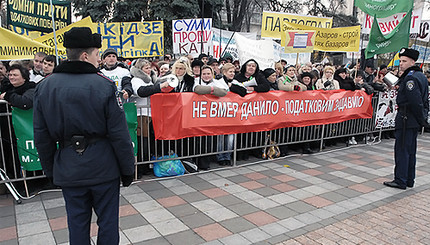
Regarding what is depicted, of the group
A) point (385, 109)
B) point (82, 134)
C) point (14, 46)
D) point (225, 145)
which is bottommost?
point (225, 145)

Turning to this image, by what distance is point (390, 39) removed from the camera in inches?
290

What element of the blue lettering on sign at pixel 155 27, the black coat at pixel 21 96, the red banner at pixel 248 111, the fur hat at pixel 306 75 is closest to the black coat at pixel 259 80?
the red banner at pixel 248 111

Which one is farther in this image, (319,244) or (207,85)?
(207,85)

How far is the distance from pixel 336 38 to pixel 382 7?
65.4 inches

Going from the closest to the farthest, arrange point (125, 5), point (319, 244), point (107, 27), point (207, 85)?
point (319, 244)
point (207, 85)
point (107, 27)
point (125, 5)

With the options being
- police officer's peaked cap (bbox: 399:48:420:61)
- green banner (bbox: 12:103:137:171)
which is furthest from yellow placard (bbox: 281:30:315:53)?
green banner (bbox: 12:103:137:171)

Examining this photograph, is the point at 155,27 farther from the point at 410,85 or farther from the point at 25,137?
the point at 410,85

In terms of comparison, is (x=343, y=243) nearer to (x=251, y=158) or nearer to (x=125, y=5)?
(x=251, y=158)

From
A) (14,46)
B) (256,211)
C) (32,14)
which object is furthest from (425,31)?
(14,46)

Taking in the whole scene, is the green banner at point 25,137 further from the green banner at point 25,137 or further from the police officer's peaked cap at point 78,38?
the police officer's peaked cap at point 78,38

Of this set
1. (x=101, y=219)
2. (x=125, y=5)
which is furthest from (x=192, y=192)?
(x=125, y=5)

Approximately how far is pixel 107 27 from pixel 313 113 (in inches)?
250

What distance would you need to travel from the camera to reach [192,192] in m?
5.11

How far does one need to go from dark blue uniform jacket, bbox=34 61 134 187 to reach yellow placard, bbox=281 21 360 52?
763cm
